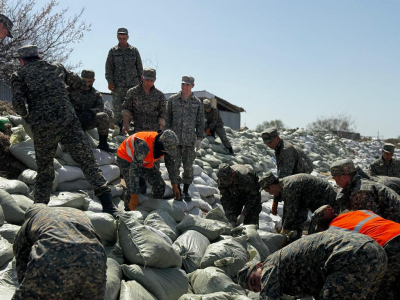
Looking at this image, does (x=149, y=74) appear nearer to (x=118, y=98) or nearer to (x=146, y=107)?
(x=146, y=107)

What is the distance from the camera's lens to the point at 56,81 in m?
4.12

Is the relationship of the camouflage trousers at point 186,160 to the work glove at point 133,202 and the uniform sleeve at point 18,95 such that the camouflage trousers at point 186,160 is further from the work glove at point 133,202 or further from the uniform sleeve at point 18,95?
the uniform sleeve at point 18,95

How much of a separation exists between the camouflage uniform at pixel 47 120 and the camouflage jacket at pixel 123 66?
2.53 metres

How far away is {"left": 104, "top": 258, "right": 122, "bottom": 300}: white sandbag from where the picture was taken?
299cm

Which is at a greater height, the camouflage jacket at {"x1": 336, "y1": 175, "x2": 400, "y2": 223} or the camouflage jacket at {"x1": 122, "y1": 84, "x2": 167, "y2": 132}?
the camouflage jacket at {"x1": 122, "y1": 84, "x2": 167, "y2": 132}

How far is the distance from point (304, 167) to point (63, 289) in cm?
447

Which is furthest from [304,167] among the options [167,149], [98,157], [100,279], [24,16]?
[24,16]

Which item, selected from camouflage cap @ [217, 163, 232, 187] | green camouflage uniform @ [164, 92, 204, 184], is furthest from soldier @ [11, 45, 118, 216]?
green camouflage uniform @ [164, 92, 204, 184]

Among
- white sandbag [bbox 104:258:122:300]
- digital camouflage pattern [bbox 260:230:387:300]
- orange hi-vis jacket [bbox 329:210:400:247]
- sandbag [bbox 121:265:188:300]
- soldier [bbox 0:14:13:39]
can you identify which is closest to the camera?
digital camouflage pattern [bbox 260:230:387:300]

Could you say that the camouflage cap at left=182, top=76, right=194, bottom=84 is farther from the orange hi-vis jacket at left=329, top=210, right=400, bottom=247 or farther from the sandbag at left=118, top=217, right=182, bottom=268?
the orange hi-vis jacket at left=329, top=210, right=400, bottom=247

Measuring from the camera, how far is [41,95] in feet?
13.3

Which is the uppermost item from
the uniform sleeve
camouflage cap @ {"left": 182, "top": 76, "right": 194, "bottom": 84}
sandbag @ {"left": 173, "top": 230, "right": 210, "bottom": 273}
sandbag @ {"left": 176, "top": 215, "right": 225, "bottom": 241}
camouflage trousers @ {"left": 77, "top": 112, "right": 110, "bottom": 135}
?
camouflage cap @ {"left": 182, "top": 76, "right": 194, "bottom": 84}

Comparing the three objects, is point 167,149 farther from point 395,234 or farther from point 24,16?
point 24,16

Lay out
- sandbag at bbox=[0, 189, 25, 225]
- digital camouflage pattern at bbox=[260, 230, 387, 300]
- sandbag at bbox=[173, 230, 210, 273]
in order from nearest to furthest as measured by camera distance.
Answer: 1. digital camouflage pattern at bbox=[260, 230, 387, 300]
2. sandbag at bbox=[0, 189, 25, 225]
3. sandbag at bbox=[173, 230, 210, 273]
